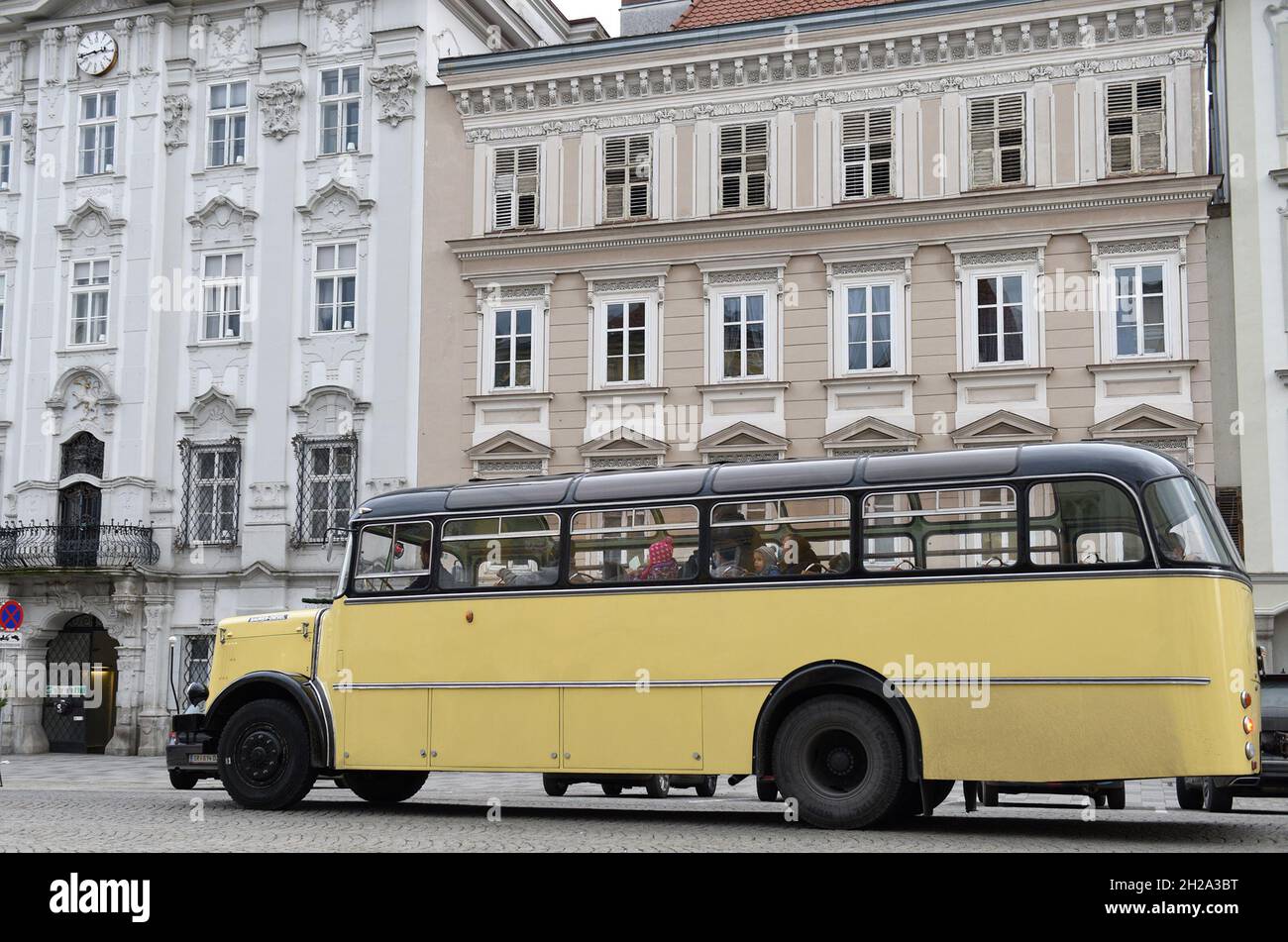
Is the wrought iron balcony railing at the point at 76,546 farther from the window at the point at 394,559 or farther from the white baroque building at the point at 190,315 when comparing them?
the window at the point at 394,559

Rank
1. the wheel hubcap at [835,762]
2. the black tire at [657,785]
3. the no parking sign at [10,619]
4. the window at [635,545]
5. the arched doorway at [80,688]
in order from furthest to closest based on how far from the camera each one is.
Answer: the arched doorway at [80,688] → the no parking sign at [10,619] → the black tire at [657,785] → the window at [635,545] → the wheel hubcap at [835,762]

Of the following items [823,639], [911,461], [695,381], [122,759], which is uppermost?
[695,381]

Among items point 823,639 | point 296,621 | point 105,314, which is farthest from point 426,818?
point 105,314

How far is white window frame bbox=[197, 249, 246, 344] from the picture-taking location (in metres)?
33.0

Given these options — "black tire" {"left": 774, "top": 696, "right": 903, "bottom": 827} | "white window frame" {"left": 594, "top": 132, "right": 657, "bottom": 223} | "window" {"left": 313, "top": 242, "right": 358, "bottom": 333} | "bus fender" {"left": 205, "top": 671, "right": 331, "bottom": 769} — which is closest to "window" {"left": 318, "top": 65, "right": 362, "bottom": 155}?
"window" {"left": 313, "top": 242, "right": 358, "bottom": 333}

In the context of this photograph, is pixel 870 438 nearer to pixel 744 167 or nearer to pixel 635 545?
pixel 744 167

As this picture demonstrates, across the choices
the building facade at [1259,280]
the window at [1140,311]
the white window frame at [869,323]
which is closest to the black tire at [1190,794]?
the building facade at [1259,280]

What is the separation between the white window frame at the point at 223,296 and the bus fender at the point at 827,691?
22.4m

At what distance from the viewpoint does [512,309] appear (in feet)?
102

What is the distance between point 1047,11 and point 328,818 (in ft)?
67.4

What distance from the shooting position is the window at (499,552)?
14547 mm

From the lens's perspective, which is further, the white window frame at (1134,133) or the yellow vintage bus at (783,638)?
the white window frame at (1134,133)

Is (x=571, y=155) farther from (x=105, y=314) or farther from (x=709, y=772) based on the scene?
(x=709, y=772)

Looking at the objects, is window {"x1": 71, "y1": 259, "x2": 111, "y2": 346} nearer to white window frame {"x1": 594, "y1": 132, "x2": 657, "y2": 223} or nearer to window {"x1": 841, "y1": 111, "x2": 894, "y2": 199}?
white window frame {"x1": 594, "y1": 132, "x2": 657, "y2": 223}
